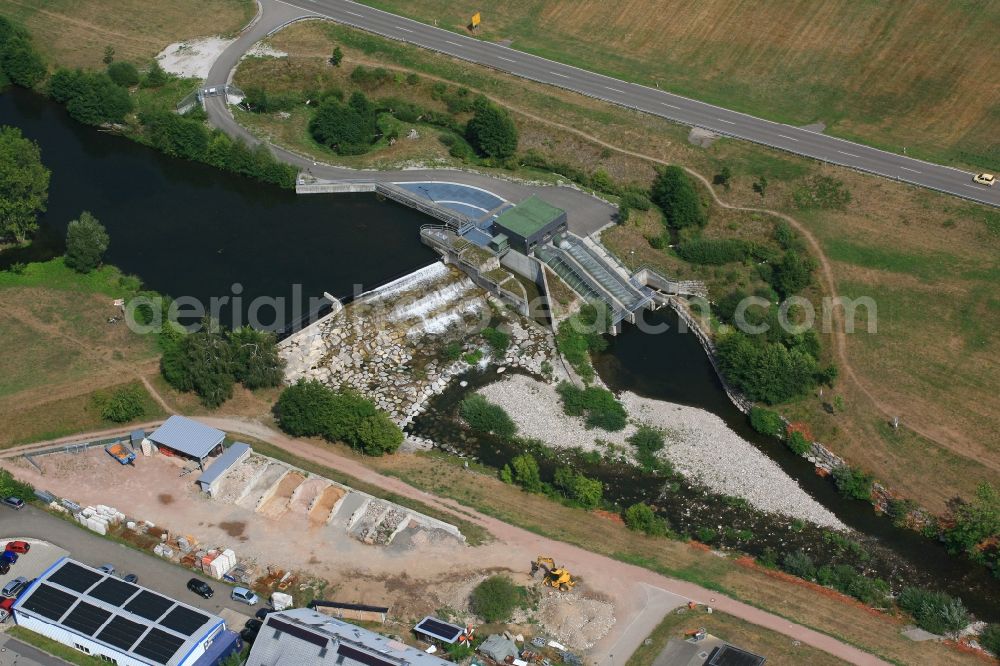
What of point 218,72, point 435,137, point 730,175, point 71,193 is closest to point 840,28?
point 730,175

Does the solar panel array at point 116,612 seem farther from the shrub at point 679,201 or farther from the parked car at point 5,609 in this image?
the shrub at point 679,201

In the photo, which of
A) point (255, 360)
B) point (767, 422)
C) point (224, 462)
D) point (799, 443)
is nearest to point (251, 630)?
point (224, 462)

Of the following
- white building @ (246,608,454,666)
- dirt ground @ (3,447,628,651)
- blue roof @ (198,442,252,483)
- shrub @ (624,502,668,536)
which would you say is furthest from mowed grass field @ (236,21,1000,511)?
blue roof @ (198,442,252,483)

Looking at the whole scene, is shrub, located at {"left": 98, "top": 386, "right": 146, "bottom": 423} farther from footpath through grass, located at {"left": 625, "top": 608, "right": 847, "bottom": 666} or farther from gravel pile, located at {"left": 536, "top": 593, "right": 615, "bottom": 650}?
footpath through grass, located at {"left": 625, "top": 608, "right": 847, "bottom": 666}

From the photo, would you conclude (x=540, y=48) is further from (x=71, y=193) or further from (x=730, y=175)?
(x=71, y=193)

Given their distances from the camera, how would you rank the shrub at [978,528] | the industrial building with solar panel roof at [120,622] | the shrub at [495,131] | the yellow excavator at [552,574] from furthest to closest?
1. the shrub at [495,131]
2. the shrub at [978,528]
3. the yellow excavator at [552,574]
4. the industrial building with solar panel roof at [120,622]

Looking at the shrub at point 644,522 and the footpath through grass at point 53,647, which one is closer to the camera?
the footpath through grass at point 53,647

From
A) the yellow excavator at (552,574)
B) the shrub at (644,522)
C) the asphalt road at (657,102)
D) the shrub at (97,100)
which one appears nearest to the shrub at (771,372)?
the shrub at (644,522)
